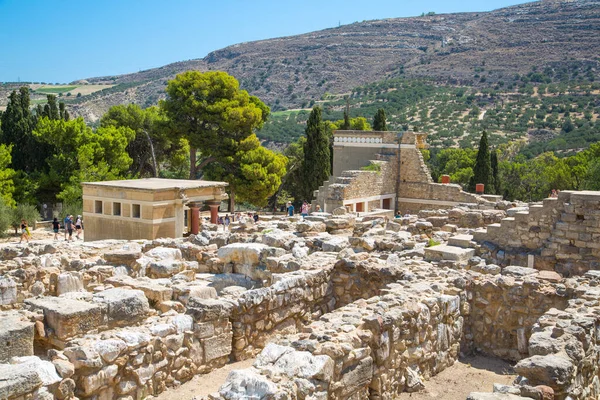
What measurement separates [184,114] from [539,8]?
112229 mm

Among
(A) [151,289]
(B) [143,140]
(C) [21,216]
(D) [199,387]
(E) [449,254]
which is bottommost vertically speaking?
(C) [21,216]

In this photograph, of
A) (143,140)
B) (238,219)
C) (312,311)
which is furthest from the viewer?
(143,140)

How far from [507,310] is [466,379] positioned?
1491 mm

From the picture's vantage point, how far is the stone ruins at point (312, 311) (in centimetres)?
570

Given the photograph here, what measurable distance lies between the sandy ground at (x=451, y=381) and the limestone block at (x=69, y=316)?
4.07ft

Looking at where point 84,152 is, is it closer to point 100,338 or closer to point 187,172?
point 187,172

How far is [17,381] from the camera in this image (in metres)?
5.06

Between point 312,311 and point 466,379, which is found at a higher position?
point 312,311

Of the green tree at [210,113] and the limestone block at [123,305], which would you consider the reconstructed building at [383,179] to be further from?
the limestone block at [123,305]

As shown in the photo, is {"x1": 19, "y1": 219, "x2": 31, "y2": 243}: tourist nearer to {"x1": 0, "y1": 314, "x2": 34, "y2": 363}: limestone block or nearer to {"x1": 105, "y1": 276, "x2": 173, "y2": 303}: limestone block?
{"x1": 105, "y1": 276, "x2": 173, "y2": 303}: limestone block

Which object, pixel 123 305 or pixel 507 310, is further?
pixel 507 310

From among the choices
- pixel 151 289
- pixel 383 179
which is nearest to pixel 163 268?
pixel 151 289

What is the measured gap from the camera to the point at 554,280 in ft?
28.4

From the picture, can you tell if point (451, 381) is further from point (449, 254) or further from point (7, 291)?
point (7, 291)
